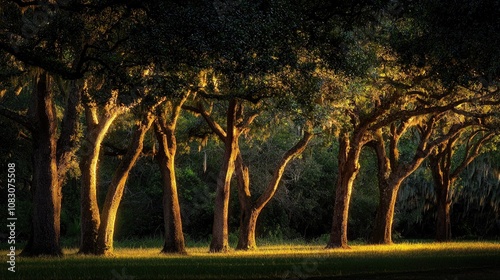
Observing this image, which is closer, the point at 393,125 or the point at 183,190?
the point at 393,125

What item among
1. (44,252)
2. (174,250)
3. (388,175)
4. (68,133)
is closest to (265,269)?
(44,252)

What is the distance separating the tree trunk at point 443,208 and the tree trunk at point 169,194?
2360 centimetres

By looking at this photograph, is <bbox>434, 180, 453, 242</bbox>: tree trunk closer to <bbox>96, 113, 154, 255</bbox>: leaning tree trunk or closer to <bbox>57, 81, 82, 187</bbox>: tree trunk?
<bbox>96, 113, 154, 255</bbox>: leaning tree trunk

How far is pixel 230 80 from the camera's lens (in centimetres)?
2281

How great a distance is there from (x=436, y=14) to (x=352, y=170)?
20752 millimetres

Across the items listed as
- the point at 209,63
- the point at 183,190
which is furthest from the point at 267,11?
the point at 183,190

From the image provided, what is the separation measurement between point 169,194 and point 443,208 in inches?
963

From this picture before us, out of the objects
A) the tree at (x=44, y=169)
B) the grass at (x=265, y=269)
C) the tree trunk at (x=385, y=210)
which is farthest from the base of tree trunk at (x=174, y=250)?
the tree trunk at (x=385, y=210)

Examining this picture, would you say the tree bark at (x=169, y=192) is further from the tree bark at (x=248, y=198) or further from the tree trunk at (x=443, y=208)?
the tree trunk at (x=443, y=208)

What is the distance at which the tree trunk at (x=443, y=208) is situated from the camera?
2178 inches

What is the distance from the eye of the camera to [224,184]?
39.8m

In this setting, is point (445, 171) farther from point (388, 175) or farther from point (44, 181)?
point (44, 181)

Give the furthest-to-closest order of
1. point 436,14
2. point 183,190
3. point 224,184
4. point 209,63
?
point 183,190 → point 224,184 → point 436,14 → point 209,63

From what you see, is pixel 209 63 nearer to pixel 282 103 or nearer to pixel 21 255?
pixel 282 103
